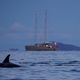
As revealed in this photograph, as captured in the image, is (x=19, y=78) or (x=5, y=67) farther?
(x=5, y=67)

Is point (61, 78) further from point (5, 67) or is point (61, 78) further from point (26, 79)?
point (5, 67)

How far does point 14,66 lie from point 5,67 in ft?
5.20

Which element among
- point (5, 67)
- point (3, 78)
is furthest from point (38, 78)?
point (5, 67)

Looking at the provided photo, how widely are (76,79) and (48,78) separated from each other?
268 cm

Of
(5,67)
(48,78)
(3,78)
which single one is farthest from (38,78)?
(5,67)

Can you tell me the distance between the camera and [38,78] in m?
35.6

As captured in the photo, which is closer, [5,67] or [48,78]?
[48,78]

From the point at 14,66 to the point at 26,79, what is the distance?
591 inches

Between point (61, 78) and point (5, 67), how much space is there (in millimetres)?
14748

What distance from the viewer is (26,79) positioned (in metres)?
34.9

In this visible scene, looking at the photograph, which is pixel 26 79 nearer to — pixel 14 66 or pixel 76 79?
pixel 76 79

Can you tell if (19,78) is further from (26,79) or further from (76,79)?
(76,79)

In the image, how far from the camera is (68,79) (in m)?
34.5

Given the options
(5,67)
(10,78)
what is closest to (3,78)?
(10,78)
